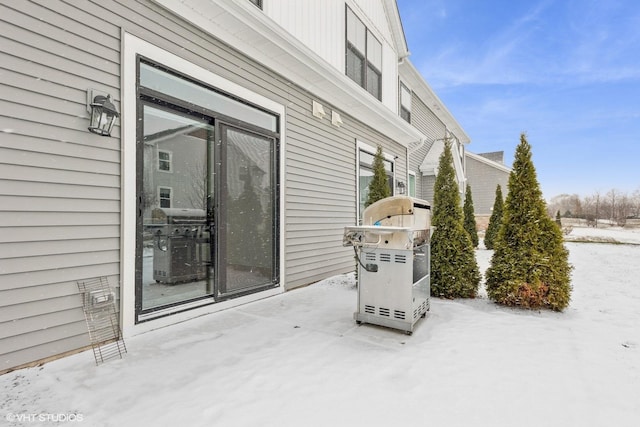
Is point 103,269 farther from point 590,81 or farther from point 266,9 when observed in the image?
point 590,81

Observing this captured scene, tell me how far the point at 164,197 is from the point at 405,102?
8.50 metres

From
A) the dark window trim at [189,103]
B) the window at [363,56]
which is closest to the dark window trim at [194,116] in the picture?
the dark window trim at [189,103]

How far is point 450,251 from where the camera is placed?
440 centimetres

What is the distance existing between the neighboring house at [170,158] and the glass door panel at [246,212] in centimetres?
2

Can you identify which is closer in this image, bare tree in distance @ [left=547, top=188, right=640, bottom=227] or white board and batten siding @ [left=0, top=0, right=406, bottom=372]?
white board and batten siding @ [left=0, top=0, right=406, bottom=372]

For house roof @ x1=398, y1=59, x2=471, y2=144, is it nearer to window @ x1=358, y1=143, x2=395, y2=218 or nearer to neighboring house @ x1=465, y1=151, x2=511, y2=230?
window @ x1=358, y1=143, x2=395, y2=218

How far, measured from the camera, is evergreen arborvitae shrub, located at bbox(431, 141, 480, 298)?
4.36m

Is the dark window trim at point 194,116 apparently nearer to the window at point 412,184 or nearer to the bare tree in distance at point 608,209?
the window at point 412,184

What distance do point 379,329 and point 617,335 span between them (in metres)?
2.26

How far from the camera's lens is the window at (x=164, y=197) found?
353cm

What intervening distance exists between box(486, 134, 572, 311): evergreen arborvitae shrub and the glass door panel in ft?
10.1

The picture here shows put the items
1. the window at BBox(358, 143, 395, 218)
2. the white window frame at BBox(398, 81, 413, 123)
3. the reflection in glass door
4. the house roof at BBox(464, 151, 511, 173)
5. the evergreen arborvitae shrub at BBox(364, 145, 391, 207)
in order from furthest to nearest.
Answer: the house roof at BBox(464, 151, 511, 173) < the white window frame at BBox(398, 81, 413, 123) < the window at BBox(358, 143, 395, 218) < the evergreen arborvitae shrub at BBox(364, 145, 391, 207) < the reflection in glass door

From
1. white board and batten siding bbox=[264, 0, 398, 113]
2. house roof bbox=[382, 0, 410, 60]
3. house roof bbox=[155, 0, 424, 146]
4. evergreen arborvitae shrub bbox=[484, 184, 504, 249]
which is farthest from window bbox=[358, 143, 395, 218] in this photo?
evergreen arborvitae shrub bbox=[484, 184, 504, 249]

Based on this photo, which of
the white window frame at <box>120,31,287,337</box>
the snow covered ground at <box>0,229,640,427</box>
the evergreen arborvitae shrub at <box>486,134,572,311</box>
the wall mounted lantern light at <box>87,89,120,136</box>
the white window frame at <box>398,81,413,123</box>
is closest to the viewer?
the snow covered ground at <box>0,229,640,427</box>
